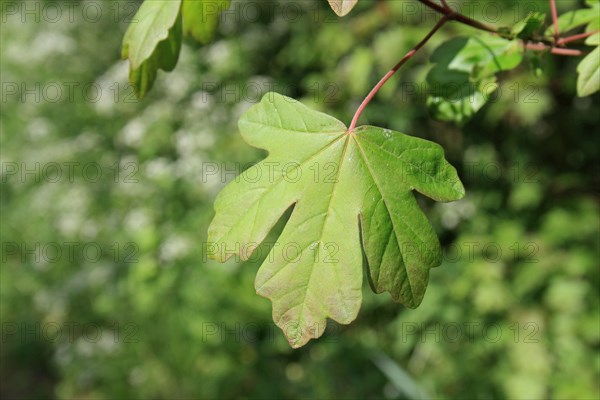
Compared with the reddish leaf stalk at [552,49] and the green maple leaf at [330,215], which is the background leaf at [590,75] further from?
the green maple leaf at [330,215]

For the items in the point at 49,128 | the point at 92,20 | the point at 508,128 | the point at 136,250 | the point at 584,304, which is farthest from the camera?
the point at 92,20

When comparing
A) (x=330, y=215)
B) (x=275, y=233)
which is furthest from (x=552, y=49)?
(x=275, y=233)

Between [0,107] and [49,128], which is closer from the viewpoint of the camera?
[49,128]

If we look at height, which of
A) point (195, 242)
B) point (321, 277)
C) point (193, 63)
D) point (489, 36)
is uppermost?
point (489, 36)

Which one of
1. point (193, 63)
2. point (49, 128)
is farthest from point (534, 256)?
point (49, 128)

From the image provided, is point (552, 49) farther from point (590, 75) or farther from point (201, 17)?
point (201, 17)

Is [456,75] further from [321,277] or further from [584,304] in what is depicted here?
[584,304]
